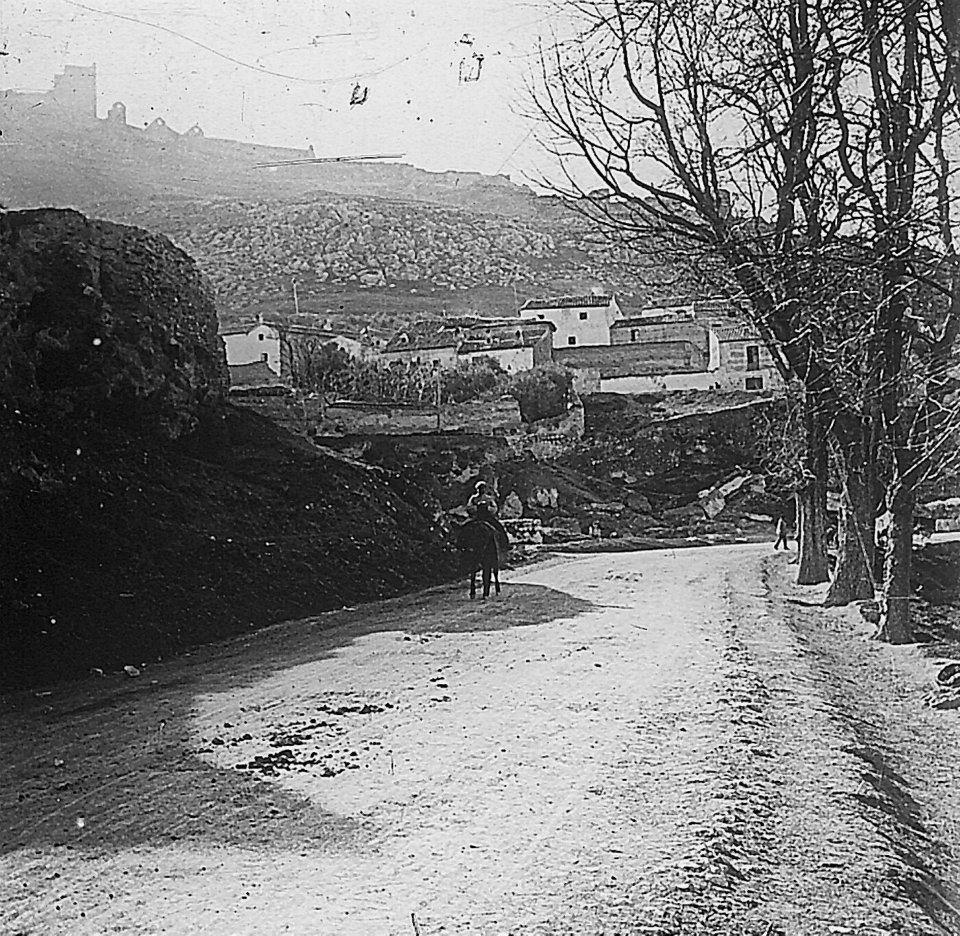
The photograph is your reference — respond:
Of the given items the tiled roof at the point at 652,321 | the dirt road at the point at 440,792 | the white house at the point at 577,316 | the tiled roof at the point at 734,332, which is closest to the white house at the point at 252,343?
the dirt road at the point at 440,792

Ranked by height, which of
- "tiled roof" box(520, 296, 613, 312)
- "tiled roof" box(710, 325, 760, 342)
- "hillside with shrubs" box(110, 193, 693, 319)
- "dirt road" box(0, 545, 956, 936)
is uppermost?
"hillside with shrubs" box(110, 193, 693, 319)

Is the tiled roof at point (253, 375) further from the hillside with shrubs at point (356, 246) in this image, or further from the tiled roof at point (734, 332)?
the tiled roof at point (734, 332)

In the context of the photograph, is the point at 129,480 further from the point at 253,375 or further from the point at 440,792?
the point at 440,792

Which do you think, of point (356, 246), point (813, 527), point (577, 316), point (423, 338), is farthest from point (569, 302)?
point (813, 527)

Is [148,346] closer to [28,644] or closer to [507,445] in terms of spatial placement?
[28,644]

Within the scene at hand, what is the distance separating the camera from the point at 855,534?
6750mm

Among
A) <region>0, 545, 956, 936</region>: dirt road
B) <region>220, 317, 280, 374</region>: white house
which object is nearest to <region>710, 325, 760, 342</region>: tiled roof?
<region>0, 545, 956, 936</region>: dirt road

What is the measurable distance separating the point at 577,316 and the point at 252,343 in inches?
63.0

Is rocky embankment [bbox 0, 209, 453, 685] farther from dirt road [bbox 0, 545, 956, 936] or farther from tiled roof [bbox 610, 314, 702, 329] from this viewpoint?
tiled roof [bbox 610, 314, 702, 329]

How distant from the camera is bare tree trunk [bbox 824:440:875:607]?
21.3 ft

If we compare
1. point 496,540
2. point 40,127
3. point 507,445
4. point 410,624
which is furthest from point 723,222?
point 40,127

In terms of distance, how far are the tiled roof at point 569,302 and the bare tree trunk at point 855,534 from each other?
6.98 ft

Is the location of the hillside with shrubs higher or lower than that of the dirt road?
higher

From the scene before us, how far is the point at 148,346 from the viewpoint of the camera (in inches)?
152
